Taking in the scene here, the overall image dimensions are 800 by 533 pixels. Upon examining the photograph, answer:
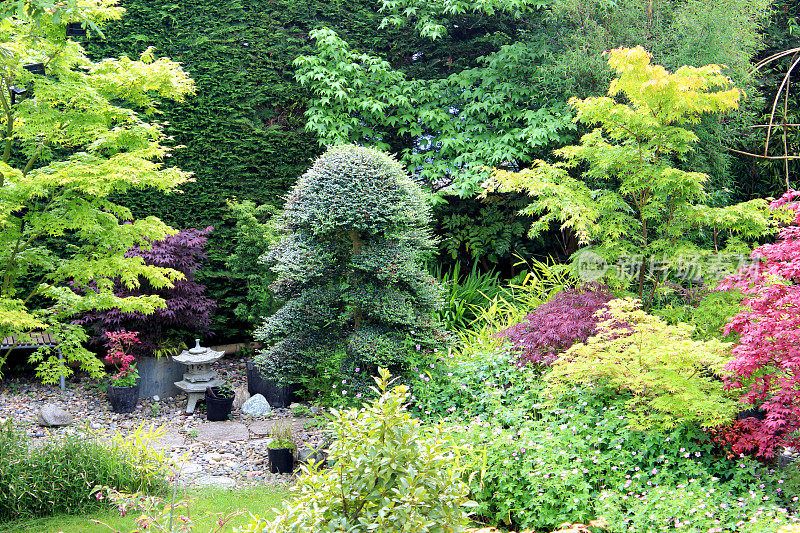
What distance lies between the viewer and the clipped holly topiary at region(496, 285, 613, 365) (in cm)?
502

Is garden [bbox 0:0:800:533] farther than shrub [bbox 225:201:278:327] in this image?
No

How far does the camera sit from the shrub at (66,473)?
13.5ft

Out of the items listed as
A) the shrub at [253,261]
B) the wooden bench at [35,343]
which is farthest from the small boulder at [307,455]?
the wooden bench at [35,343]

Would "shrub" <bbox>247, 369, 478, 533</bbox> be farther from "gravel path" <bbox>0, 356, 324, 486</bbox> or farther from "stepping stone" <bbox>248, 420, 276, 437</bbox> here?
"stepping stone" <bbox>248, 420, 276, 437</bbox>

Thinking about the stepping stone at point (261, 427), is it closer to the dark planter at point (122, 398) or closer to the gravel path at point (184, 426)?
the gravel path at point (184, 426)

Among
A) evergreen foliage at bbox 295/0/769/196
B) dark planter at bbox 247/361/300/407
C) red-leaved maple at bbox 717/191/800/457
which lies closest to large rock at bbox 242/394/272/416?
dark planter at bbox 247/361/300/407

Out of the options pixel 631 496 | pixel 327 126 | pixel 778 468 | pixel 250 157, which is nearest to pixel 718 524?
pixel 631 496

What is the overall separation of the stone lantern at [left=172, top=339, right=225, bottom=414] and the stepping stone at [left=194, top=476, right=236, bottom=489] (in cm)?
184

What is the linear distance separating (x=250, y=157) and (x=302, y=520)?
6652 mm

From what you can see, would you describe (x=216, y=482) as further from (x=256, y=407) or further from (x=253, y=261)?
(x=253, y=261)

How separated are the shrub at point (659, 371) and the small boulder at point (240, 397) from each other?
11.7 ft

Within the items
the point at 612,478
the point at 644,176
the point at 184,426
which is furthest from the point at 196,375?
the point at 644,176

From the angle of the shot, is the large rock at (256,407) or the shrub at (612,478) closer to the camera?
the shrub at (612,478)

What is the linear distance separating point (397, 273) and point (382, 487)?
296 centimetres
